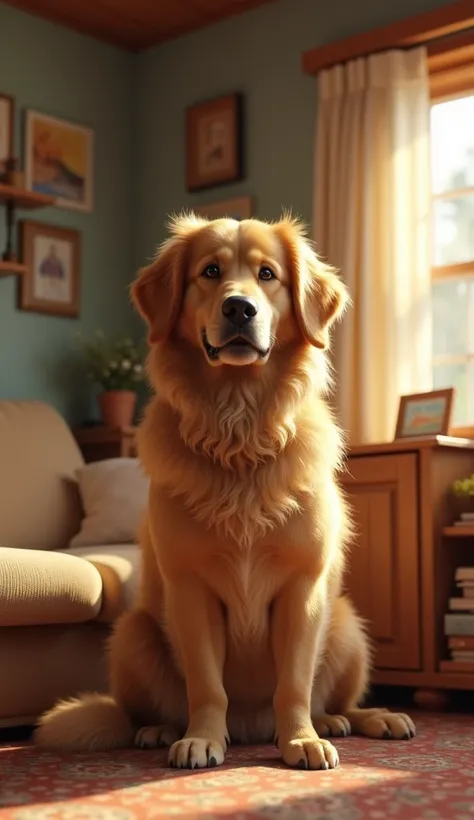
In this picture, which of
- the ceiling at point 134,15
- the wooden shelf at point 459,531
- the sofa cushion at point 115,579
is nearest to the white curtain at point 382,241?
the wooden shelf at point 459,531

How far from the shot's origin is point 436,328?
169 inches

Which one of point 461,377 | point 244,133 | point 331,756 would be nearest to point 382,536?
point 461,377

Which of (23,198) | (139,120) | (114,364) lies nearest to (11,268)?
(23,198)

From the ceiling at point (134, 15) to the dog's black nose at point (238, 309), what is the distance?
3030 mm

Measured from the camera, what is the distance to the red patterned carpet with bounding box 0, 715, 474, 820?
5.94ft

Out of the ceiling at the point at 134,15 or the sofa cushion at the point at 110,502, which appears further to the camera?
the ceiling at the point at 134,15

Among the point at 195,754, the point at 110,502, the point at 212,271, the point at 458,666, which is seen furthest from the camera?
the point at 110,502

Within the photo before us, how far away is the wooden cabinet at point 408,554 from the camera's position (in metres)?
3.43

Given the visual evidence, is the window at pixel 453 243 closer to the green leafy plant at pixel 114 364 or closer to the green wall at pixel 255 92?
the green wall at pixel 255 92

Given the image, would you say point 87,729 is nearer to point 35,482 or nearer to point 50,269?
point 35,482

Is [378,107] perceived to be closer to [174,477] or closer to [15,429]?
[15,429]

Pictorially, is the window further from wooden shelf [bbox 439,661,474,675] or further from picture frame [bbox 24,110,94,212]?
picture frame [bbox 24,110,94,212]

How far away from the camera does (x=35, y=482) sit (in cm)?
379

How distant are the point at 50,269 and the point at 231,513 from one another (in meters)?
2.85
